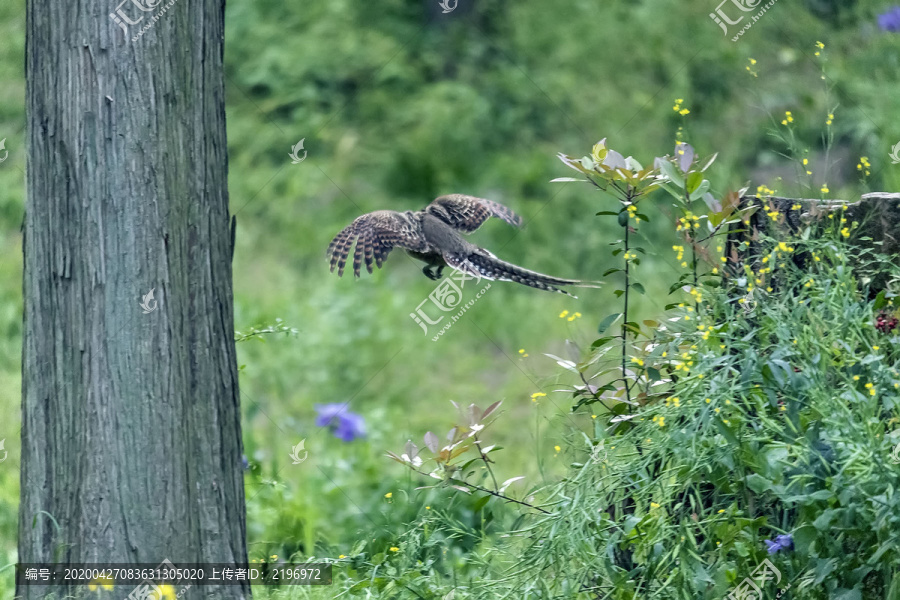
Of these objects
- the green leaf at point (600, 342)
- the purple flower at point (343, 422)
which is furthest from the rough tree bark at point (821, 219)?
the purple flower at point (343, 422)

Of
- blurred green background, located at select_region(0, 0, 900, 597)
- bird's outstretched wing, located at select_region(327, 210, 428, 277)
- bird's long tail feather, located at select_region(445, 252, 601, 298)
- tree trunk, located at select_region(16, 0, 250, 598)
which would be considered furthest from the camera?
blurred green background, located at select_region(0, 0, 900, 597)

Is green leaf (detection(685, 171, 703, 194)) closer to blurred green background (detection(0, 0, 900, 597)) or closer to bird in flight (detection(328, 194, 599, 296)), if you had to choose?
bird in flight (detection(328, 194, 599, 296))

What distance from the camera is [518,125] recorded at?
31.8 feet

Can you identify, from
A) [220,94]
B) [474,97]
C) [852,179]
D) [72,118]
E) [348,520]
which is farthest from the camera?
[474,97]

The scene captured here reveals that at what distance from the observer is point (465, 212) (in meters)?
3.75

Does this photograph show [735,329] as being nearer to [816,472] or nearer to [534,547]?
[816,472]

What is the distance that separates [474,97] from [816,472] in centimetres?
748

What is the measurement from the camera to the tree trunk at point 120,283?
2871mm

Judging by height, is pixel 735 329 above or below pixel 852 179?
below

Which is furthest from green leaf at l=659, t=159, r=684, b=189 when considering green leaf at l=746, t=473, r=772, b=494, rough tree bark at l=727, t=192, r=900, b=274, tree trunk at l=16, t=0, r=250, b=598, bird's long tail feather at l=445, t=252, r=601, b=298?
tree trunk at l=16, t=0, r=250, b=598

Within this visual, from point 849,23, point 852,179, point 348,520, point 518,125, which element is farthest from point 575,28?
point 348,520

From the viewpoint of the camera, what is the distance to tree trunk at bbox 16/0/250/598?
2.87m

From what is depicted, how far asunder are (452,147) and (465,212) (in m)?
5.43

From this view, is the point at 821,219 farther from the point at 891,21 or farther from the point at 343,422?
the point at 891,21
